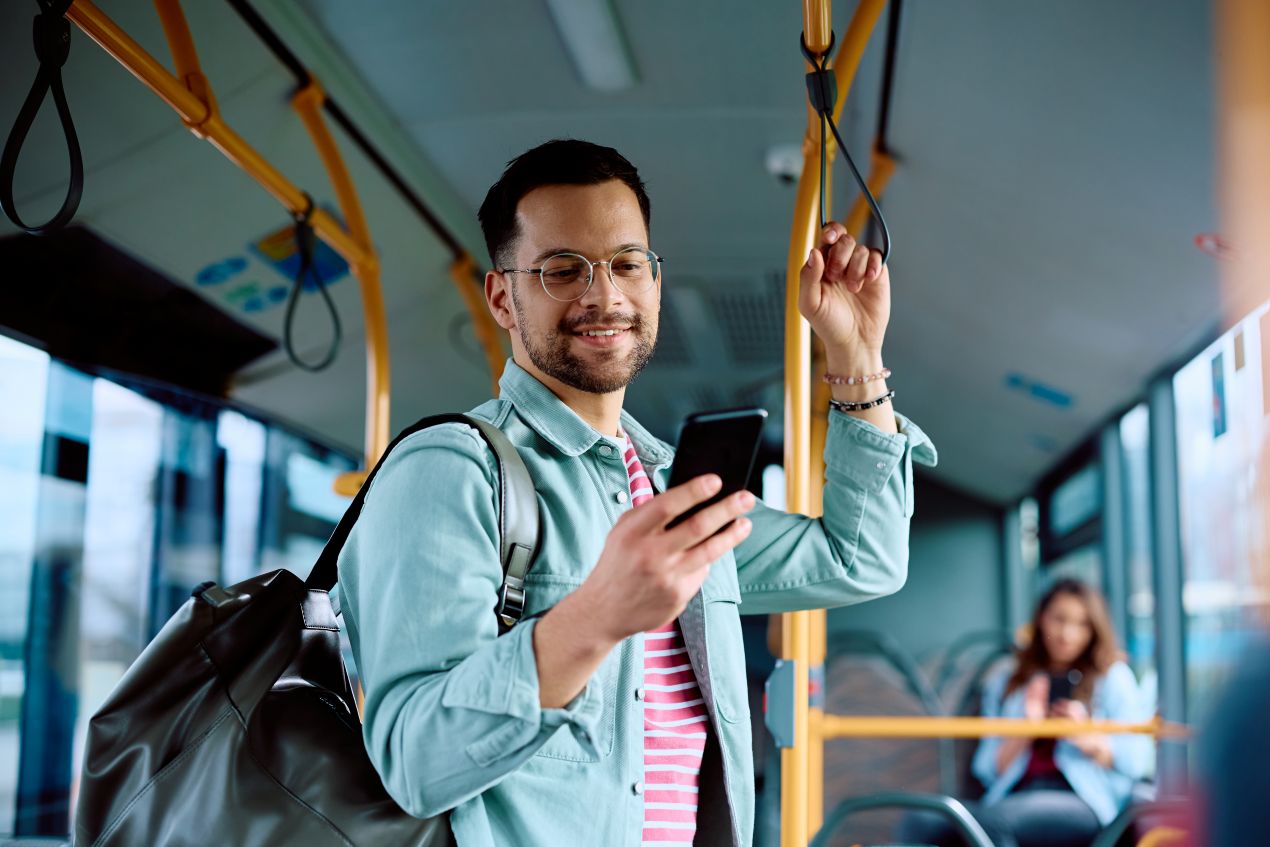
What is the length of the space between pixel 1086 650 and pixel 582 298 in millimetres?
3773

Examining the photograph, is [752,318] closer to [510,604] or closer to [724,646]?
[724,646]

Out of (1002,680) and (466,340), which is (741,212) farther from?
(1002,680)

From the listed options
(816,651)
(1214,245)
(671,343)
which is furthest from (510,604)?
(671,343)

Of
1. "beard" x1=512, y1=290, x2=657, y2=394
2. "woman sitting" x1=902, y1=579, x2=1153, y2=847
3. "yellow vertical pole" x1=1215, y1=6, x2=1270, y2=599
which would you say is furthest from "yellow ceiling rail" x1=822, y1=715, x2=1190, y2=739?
"beard" x1=512, y1=290, x2=657, y2=394

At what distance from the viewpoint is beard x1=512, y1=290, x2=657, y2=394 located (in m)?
1.20

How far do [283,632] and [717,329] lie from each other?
12.7ft

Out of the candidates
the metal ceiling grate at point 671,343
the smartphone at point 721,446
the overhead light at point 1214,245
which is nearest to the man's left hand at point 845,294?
the smartphone at point 721,446

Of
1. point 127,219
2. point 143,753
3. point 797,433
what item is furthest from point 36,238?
point 143,753

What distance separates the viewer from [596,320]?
119 cm

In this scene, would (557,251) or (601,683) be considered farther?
(557,251)

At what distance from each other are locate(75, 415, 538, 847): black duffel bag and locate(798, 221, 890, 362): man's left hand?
41 cm

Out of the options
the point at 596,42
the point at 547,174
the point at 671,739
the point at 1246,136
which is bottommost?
the point at 671,739

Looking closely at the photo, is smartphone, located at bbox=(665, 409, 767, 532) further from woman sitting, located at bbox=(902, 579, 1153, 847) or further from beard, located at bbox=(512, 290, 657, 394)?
woman sitting, located at bbox=(902, 579, 1153, 847)

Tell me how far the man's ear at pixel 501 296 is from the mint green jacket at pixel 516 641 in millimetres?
87
